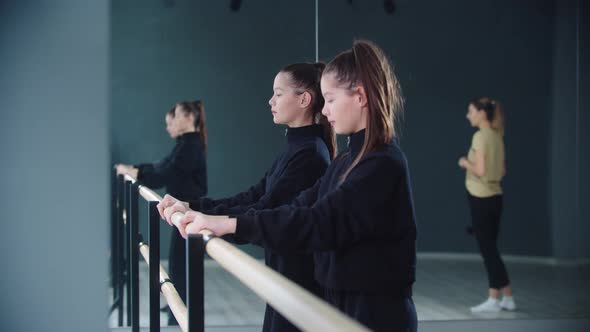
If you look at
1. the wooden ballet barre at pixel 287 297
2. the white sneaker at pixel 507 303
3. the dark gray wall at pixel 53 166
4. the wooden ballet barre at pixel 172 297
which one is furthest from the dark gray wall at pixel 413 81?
the wooden ballet barre at pixel 287 297

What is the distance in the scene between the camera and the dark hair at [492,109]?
14.1 feet

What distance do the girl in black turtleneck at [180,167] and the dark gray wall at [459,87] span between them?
76cm

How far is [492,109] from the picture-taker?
4.31 m

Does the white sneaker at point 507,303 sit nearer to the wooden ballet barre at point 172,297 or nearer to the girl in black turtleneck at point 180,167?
the girl in black turtleneck at point 180,167

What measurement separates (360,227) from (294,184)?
641mm

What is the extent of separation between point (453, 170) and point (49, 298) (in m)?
2.25

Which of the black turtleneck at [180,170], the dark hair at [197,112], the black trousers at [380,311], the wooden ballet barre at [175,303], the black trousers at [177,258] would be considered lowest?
the black trousers at [177,258]

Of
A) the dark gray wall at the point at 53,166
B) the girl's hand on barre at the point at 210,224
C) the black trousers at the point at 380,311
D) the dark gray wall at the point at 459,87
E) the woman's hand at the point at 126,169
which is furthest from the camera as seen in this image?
the dark gray wall at the point at 459,87

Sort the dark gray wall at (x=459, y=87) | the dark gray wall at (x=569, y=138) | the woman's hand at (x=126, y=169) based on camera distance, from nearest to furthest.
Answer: the woman's hand at (x=126, y=169) < the dark gray wall at (x=459, y=87) < the dark gray wall at (x=569, y=138)

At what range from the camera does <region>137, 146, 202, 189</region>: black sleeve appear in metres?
4.02

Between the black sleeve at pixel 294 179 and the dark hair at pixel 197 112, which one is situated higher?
the dark hair at pixel 197 112

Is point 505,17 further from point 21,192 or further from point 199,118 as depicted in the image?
point 21,192

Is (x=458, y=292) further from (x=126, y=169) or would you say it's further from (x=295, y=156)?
(x=295, y=156)

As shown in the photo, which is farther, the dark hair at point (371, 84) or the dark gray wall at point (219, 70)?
the dark gray wall at point (219, 70)
